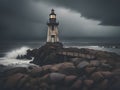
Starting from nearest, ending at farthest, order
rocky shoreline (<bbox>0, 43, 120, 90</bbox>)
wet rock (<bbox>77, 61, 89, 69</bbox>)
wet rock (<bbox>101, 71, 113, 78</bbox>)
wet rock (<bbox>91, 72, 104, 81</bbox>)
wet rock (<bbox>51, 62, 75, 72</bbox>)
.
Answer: rocky shoreline (<bbox>0, 43, 120, 90</bbox>), wet rock (<bbox>91, 72, 104, 81</bbox>), wet rock (<bbox>101, 71, 113, 78</bbox>), wet rock (<bbox>51, 62, 75, 72</bbox>), wet rock (<bbox>77, 61, 89, 69</bbox>)

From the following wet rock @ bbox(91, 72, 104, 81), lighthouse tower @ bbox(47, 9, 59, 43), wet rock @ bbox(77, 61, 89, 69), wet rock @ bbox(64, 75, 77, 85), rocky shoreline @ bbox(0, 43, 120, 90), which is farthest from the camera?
lighthouse tower @ bbox(47, 9, 59, 43)

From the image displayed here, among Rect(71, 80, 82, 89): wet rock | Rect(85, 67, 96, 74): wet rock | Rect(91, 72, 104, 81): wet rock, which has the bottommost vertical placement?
Rect(71, 80, 82, 89): wet rock

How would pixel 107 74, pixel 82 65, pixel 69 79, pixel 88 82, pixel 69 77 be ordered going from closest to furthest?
pixel 88 82 → pixel 69 79 → pixel 69 77 → pixel 107 74 → pixel 82 65

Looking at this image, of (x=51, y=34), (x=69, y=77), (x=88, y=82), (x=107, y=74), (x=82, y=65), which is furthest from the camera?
(x=51, y=34)

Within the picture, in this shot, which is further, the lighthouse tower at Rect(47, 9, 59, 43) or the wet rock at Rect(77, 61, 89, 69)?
the lighthouse tower at Rect(47, 9, 59, 43)

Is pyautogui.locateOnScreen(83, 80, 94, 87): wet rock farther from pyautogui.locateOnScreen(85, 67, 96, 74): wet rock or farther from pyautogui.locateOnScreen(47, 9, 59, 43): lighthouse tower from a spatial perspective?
pyautogui.locateOnScreen(47, 9, 59, 43): lighthouse tower

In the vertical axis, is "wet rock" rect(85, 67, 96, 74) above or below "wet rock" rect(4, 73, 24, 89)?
above

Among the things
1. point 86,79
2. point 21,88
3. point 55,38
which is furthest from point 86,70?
point 55,38

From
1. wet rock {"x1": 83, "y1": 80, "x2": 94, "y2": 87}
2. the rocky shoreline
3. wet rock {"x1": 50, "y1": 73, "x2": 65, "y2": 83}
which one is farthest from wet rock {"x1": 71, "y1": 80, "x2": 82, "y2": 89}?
wet rock {"x1": 50, "y1": 73, "x2": 65, "y2": 83}

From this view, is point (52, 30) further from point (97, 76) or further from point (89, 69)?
point (97, 76)

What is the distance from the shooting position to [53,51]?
148 feet

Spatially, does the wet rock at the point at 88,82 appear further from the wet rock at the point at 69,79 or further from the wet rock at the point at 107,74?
the wet rock at the point at 107,74

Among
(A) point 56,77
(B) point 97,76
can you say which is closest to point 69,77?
(A) point 56,77

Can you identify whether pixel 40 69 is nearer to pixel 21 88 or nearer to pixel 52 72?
pixel 52 72
